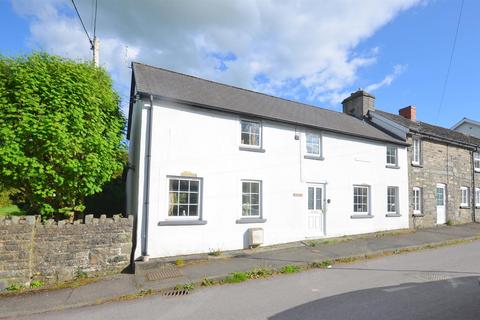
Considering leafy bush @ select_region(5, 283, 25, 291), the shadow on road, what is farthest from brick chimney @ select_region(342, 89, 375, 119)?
leafy bush @ select_region(5, 283, 25, 291)

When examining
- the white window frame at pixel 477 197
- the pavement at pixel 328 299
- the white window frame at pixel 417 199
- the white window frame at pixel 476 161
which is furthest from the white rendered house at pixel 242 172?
the white window frame at pixel 476 161

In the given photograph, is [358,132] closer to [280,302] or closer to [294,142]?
[294,142]

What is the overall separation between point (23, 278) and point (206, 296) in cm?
456

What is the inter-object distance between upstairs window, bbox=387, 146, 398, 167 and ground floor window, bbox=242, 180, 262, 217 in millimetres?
8368

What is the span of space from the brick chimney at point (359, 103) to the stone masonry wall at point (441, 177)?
3332 millimetres

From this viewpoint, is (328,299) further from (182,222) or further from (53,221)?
(53,221)

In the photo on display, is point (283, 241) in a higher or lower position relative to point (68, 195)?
lower

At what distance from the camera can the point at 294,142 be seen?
1276cm

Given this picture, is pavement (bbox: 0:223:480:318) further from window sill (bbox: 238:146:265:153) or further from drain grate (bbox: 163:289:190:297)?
window sill (bbox: 238:146:265:153)

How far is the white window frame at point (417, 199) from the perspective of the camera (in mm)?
16953

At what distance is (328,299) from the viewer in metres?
6.42

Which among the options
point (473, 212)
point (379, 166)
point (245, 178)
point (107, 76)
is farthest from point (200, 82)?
point (473, 212)

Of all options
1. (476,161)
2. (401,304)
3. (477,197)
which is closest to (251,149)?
(401,304)

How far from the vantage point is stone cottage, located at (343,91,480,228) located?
17078mm
